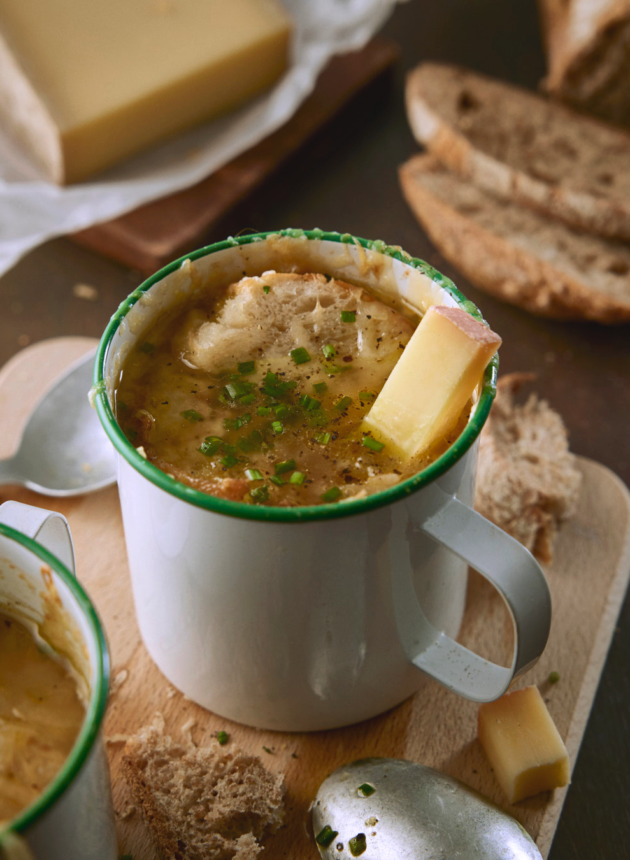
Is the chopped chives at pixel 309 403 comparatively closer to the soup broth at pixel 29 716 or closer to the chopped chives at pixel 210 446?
the chopped chives at pixel 210 446

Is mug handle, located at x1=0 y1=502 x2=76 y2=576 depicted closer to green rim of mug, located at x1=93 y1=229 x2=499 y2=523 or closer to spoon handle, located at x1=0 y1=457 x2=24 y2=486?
green rim of mug, located at x1=93 y1=229 x2=499 y2=523

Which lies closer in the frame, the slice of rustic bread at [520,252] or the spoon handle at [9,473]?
the spoon handle at [9,473]

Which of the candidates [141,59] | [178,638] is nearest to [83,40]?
[141,59]

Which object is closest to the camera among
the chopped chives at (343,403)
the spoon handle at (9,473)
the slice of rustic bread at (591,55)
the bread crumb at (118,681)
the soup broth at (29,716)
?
the soup broth at (29,716)

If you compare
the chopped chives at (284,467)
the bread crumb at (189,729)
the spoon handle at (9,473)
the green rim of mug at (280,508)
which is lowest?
the bread crumb at (189,729)

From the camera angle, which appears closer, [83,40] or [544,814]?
[544,814]

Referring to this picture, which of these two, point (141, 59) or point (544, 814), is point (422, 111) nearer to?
point (141, 59)

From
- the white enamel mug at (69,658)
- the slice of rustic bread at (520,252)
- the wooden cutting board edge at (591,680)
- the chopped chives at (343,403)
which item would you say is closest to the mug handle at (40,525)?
the white enamel mug at (69,658)
